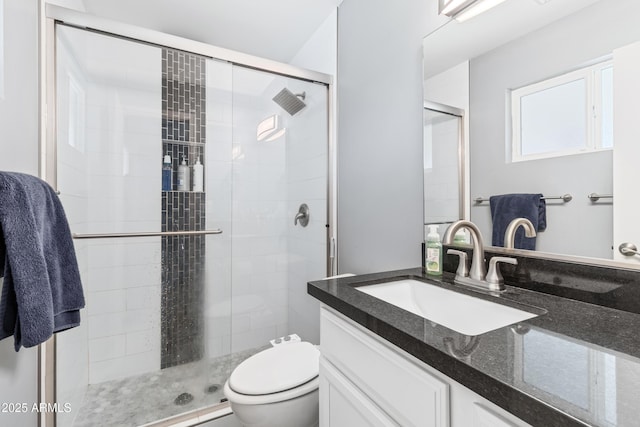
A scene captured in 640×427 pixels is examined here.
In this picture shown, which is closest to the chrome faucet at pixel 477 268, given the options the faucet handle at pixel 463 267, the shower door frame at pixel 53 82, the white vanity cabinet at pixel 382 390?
the faucet handle at pixel 463 267

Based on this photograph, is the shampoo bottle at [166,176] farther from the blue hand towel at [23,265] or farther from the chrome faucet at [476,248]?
the chrome faucet at [476,248]

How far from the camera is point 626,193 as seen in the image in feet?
2.30

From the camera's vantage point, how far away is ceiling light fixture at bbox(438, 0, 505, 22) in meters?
0.98

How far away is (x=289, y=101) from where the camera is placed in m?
2.00

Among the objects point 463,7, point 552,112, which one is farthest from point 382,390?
point 463,7

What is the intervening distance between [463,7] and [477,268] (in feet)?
3.00

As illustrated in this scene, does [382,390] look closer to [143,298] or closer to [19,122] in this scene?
[19,122]

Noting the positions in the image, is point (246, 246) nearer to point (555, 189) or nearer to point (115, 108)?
point (115, 108)

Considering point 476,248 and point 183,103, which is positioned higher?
point 183,103

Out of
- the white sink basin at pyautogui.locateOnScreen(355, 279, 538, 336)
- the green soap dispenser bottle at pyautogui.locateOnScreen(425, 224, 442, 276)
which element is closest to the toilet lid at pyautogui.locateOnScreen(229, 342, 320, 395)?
the white sink basin at pyautogui.locateOnScreen(355, 279, 538, 336)

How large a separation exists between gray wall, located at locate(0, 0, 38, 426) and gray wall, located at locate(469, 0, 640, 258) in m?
1.56

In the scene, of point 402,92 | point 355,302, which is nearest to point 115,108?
point 402,92

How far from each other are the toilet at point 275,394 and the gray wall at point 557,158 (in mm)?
890

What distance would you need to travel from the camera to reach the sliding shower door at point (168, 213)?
1557 millimetres
